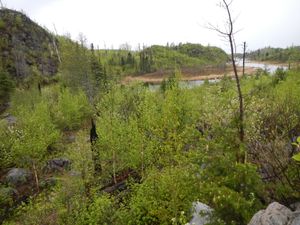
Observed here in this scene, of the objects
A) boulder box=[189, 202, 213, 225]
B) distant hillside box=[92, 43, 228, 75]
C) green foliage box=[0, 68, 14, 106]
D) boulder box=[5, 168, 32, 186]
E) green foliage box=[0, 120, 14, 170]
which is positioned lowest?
boulder box=[5, 168, 32, 186]

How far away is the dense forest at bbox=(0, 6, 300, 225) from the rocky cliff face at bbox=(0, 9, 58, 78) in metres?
19.5

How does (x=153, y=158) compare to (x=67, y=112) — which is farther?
(x=67, y=112)

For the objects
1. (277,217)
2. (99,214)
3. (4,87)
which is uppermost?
(4,87)

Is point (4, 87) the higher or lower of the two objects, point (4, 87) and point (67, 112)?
the higher

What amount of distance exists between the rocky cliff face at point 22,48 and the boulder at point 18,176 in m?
44.7

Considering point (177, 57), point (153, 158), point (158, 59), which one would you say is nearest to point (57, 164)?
point (153, 158)

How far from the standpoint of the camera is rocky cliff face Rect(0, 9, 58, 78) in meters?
70.5

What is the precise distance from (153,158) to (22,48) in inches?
2718

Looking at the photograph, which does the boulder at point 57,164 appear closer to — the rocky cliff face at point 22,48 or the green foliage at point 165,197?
the green foliage at point 165,197

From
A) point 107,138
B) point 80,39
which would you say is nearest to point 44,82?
point 80,39

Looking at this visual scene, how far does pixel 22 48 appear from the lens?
76.0 metres

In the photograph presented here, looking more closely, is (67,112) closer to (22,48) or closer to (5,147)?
(5,147)

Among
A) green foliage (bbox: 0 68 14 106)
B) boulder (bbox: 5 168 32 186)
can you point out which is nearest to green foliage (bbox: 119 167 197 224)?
boulder (bbox: 5 168 32 186)

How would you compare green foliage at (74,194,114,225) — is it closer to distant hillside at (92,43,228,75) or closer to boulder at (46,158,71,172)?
boulder at (46,158,71,172)
